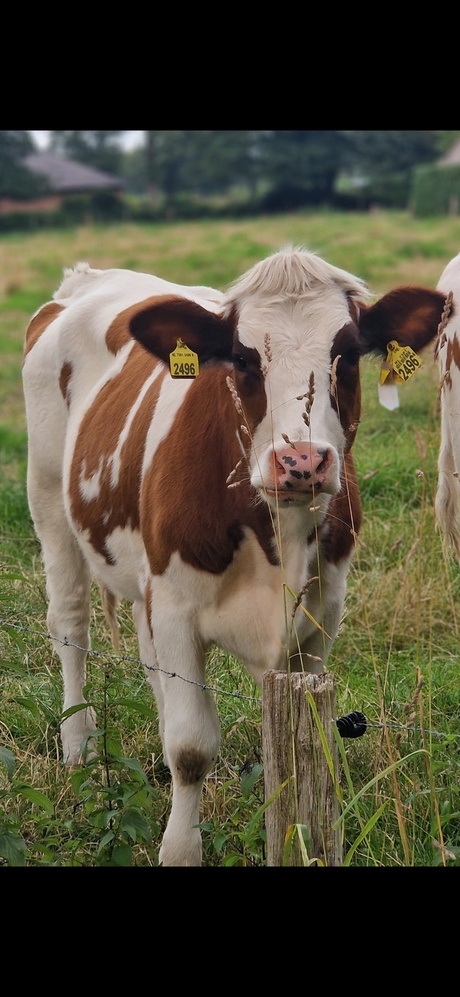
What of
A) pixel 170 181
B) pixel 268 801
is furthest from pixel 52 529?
pixel 170 181

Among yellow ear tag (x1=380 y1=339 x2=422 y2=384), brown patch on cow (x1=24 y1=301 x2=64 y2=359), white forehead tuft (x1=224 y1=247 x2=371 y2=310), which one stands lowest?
yellow ear tag (x1=380 y1=339 x2=422 y2=384)

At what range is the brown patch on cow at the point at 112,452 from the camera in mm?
3816

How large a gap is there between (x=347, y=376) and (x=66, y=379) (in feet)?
5.92

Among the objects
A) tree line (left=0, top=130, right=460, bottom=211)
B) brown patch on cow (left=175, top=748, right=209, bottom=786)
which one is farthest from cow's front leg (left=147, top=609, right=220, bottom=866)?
tree line (left=0, top=130, right=460, bottom=211)

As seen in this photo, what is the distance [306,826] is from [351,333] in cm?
134

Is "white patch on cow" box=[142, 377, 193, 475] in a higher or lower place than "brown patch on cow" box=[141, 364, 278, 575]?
higher

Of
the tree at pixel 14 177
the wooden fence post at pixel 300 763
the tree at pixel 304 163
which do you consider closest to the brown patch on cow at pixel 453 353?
the wooden fence post at pixel 300 763

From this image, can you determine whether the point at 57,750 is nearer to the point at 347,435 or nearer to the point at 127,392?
the point at 127,392

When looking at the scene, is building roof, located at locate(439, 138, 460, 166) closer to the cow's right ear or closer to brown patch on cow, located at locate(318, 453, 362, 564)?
brown patch on cow, located at locate(318, 453, 362, 564)

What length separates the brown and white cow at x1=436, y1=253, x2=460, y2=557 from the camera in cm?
439

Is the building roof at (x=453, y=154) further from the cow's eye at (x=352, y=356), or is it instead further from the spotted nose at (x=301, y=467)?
the spotted nose at (x=301, y=467)

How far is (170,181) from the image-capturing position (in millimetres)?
68062

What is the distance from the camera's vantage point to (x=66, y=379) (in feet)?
15.0

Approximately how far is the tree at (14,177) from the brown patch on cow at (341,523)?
51.7m
